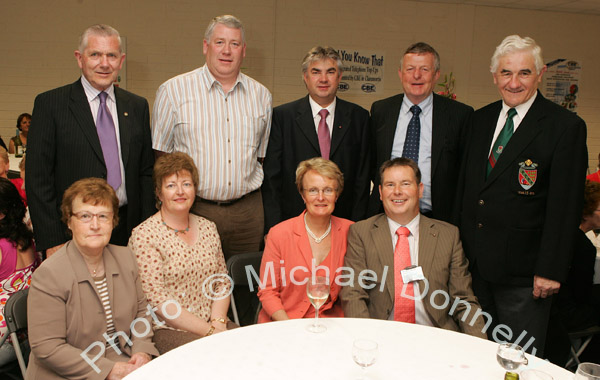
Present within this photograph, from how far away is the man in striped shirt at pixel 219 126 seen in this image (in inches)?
120

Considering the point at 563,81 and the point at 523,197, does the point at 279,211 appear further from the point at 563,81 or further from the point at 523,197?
the point at 563,81

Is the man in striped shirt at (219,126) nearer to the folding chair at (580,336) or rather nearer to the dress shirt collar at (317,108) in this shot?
the dress shirt collar at (317,108)

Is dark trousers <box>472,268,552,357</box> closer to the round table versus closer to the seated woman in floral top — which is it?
the round table

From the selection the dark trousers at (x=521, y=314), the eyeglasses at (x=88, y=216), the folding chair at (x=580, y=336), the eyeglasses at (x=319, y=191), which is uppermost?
the eyeglasses at (x=319, y=191)

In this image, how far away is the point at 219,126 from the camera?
121 inches

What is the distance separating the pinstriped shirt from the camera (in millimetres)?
3061

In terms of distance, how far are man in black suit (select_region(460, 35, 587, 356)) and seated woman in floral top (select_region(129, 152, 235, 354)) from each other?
4.66 feet

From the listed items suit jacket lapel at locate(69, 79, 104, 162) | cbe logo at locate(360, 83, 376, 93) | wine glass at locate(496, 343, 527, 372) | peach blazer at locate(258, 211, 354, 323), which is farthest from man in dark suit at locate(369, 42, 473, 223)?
cbe logo at locate(360, 83, 376, 93)

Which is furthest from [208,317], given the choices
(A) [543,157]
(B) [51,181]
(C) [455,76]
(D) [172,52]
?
(C) [455,76]

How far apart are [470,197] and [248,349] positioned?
1.54m

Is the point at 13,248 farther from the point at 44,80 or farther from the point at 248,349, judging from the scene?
the point at 44,80

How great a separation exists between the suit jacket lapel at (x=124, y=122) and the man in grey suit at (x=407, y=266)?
1377 mm

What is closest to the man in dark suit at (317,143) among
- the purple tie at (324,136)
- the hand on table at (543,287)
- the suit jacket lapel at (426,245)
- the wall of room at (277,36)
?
the purple tie at (324,136)

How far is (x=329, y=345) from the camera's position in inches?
71.6
